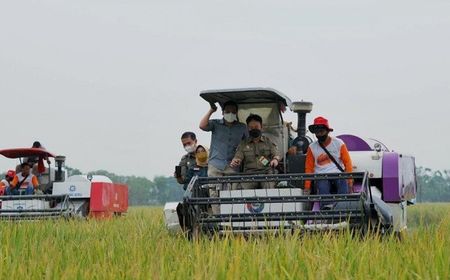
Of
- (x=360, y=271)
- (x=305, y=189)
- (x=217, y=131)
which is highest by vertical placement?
(x=217, y=131)

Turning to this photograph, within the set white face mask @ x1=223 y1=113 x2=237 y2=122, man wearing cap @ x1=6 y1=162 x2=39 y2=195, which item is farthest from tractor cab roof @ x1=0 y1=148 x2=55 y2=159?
white face mask @ x1=223 y1=113 x2=237 y2=122

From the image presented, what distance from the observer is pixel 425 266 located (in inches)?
182

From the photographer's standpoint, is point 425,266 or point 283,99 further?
point 283,99

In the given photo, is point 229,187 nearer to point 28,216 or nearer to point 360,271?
point 360,271

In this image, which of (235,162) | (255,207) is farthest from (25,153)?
(255,207)

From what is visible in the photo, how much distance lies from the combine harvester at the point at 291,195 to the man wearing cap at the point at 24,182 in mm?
6568

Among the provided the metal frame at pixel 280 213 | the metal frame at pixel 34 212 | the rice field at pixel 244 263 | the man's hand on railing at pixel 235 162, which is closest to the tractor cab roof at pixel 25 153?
the metal frame at pixel 34 212

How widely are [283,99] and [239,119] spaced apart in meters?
0.79

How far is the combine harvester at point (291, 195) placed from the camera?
743 cm

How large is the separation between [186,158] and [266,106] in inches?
87.7

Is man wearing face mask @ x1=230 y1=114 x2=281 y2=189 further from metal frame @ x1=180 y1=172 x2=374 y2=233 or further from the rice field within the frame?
the rice field

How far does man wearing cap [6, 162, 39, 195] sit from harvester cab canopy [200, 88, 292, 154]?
21.6 ft

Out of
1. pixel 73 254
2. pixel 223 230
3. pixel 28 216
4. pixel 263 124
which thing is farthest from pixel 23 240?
pixel 28 216

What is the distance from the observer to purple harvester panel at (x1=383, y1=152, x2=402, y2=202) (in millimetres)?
8781
